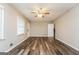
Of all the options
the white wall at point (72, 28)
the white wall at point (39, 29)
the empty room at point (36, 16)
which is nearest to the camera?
the empty room at point (36, 16)

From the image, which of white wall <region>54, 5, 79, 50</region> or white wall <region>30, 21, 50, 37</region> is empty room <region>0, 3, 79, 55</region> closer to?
white wall <region>54, 5, 79, 50</region>

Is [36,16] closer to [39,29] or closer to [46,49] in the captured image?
[46,49]

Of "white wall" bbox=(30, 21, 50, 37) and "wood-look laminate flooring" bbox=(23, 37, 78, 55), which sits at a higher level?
"white wall" bbox=(30, 21, 50, 37)

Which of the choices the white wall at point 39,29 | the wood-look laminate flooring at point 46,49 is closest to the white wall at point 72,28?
the wood-look laminate flooring at point 46,49

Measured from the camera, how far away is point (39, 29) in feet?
48.1

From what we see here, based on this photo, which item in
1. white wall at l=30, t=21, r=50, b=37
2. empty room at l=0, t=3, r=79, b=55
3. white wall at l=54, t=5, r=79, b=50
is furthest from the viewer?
white wall at l=30, t=21, r=50, b=37

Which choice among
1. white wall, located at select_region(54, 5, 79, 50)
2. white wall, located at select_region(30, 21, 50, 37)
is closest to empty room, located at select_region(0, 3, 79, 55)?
white wall, located at select_region(54, 5, 79, 50)

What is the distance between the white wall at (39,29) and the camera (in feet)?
48.0

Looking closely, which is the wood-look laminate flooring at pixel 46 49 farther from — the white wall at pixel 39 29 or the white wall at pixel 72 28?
the white wall at pixel 39 29

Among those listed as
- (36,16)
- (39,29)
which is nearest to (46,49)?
(36,16)

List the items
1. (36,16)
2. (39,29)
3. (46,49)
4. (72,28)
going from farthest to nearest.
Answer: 1. (39,29)
2. (36,16)
3. (72,28)
4. (46,49)

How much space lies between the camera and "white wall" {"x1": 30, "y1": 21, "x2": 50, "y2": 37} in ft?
48.0
